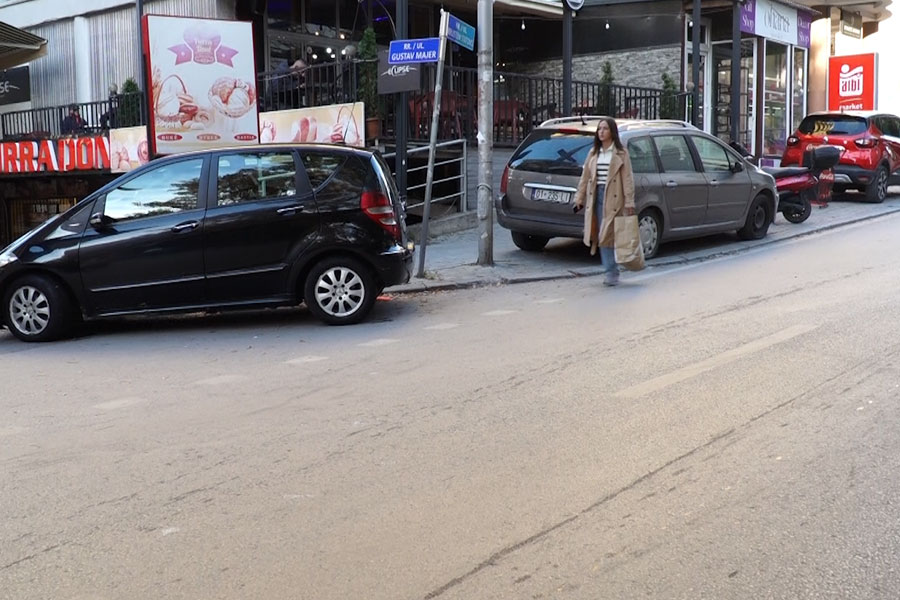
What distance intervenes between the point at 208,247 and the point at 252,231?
1.34 feet

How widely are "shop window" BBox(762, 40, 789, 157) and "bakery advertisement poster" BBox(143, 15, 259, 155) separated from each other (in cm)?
1718

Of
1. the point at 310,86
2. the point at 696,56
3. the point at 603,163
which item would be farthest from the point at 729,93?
the point at 603,163

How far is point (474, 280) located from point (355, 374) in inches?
170

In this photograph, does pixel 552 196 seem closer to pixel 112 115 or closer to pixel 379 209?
pixel 379 209

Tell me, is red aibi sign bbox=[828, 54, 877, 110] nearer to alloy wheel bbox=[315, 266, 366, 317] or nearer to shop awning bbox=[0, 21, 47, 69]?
shop awning bbox=[0, 21, 47, 69]

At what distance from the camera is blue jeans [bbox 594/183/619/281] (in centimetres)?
1013

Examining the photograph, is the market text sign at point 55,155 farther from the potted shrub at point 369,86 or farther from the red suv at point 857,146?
the red suv at point 857,146

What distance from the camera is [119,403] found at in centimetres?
624

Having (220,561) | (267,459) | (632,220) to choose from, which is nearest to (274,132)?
(632,220)

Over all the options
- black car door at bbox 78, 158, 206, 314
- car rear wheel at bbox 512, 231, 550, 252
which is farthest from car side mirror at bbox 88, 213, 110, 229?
car rear wheel at bbox 512, 231, 550, 252

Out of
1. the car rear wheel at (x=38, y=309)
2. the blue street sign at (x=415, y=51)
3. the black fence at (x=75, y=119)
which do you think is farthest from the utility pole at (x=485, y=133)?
the black fence at (x=75, y=119)

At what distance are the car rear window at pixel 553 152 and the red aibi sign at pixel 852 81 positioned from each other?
20.4 meters

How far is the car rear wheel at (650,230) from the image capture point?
11.8m

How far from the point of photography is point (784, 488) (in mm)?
4332
